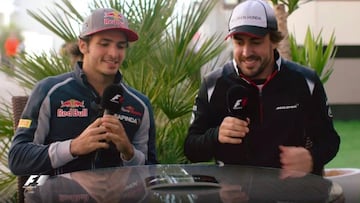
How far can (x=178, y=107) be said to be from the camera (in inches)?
136

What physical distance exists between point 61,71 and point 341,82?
9.12 metres

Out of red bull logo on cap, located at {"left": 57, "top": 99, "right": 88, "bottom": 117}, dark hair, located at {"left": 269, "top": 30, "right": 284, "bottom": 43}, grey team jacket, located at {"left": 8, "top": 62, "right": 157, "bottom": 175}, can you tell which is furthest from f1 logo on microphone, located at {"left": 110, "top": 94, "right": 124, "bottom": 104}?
dark hair, located at {"left": 269, "top": 30, "right": 284, "bottom": 43}

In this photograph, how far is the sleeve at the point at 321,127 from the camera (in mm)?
2570

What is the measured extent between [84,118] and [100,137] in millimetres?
267

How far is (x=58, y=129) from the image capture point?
2.49m

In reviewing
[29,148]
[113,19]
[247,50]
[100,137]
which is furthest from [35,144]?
[247,50]

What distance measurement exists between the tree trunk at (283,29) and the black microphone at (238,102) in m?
1.78

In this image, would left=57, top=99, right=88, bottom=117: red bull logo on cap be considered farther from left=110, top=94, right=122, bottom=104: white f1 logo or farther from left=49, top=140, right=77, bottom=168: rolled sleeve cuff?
left=110, top=94, right=122, bottom=104: white f1 logo

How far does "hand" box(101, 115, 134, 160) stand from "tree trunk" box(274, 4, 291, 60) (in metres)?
1.89

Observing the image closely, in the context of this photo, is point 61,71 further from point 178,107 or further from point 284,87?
point 284,87

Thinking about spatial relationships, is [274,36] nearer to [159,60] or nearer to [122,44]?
[122,44]

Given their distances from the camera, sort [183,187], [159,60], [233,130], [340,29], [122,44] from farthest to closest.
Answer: [340,29] < [159,60] < [122,44] < [233,130] < [183,187]

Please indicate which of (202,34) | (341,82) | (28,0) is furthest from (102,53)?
(341,82)

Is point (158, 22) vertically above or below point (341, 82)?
above
